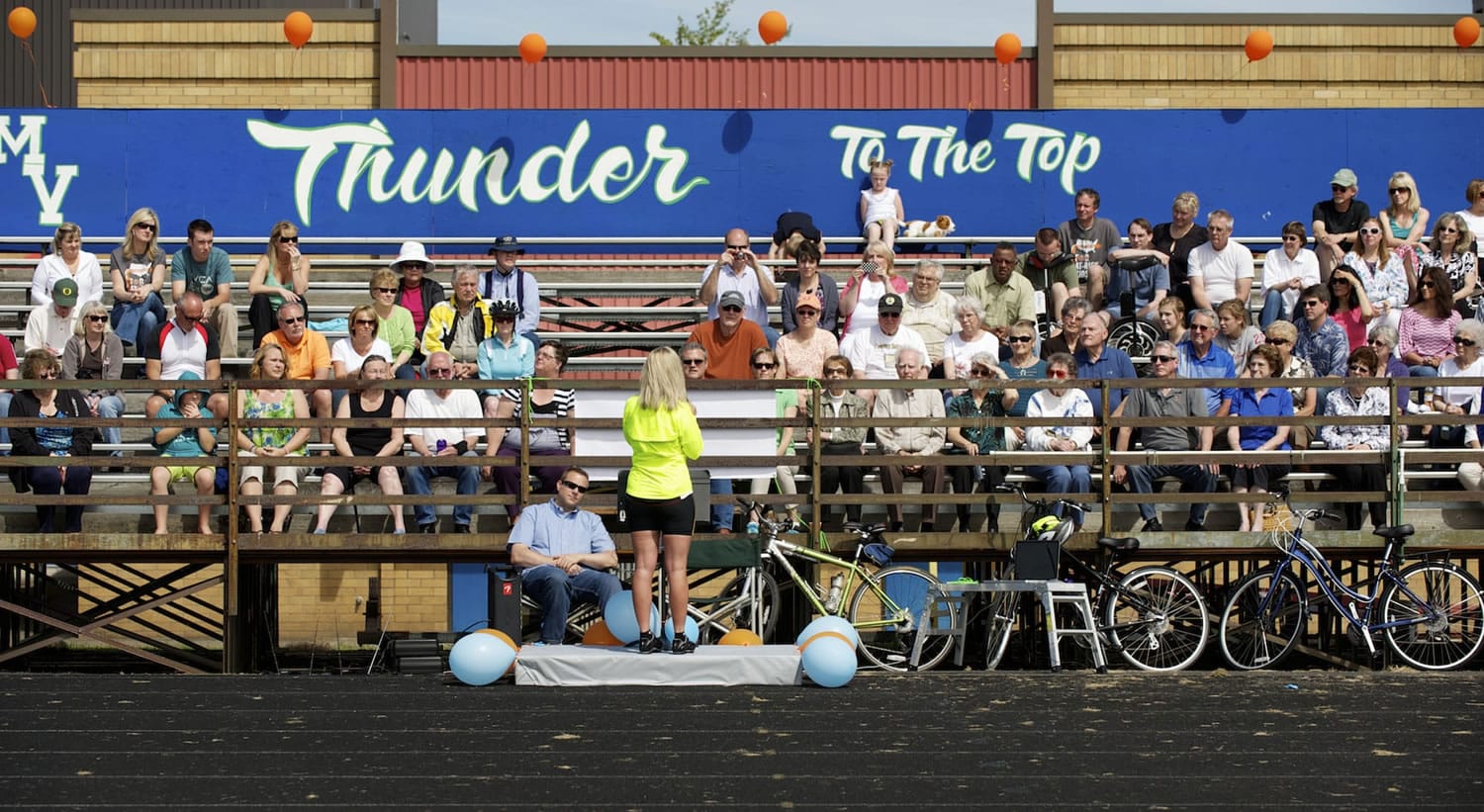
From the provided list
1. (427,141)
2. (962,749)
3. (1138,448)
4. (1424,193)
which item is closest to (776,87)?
(427,141)

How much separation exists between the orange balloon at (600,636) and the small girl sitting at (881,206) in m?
8.51

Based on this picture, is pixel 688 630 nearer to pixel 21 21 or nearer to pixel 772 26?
pixel 772 26

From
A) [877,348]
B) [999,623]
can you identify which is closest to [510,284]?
[877,348]

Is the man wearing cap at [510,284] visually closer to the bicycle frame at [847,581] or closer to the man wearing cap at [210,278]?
the man wearing cap at [210,278]

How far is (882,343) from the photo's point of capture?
48.5ft

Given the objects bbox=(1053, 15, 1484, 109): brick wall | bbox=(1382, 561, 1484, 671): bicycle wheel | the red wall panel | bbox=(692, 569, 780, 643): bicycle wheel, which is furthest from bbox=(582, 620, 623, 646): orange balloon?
bbox=(1053, 15, 1484, 109): brick wall

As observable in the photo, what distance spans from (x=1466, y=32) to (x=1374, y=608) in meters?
12.1

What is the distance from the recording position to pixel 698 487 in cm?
A: 1233

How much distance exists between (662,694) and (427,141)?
11.1m

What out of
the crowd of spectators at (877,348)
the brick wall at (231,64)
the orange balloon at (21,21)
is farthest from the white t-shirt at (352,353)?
the orange balloon at (21,21)

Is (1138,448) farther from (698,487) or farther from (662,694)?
(662,694)

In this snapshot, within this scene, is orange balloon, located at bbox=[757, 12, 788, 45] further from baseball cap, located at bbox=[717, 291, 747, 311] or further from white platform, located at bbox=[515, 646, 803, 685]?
white platform, located at bbox=[515, 646, 803, 685]

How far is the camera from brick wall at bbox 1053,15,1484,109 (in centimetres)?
2286

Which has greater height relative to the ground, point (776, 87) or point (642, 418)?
point (776, 87)
